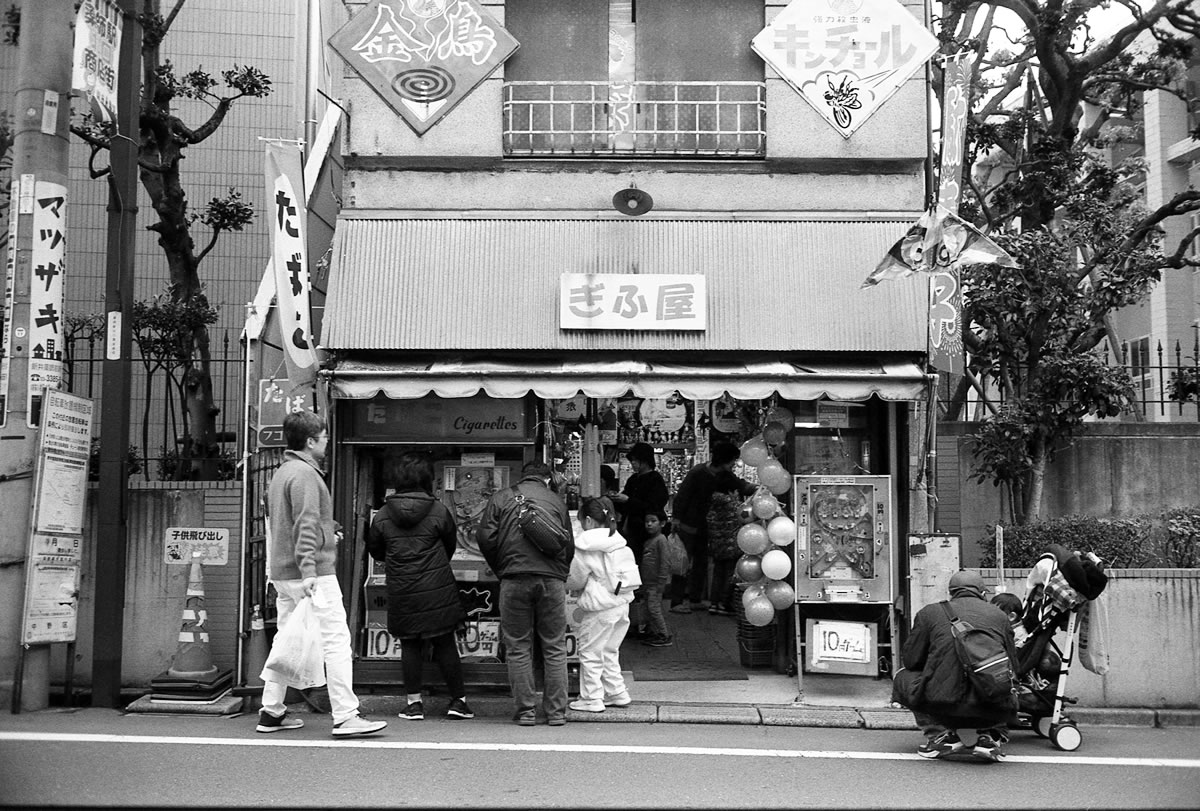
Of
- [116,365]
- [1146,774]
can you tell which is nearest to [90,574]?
[116,365]

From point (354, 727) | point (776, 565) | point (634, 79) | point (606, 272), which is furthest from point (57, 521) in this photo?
point (634, 79)

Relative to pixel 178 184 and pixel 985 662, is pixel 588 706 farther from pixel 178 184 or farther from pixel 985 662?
pixel 178 184

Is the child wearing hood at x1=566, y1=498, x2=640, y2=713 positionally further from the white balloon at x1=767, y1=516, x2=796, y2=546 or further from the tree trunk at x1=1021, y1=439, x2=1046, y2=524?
the tree trunk at x1=1021, y1=439, x2=1046, y2=524

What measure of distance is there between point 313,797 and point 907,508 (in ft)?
19.1

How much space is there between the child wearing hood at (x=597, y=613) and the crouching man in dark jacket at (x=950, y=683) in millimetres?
2257

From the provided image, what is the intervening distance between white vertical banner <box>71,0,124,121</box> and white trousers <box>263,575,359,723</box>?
411 cm

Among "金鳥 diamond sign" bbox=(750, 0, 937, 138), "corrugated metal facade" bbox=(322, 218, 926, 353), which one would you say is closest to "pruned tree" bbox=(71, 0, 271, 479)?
"corrugated metal facade" bbox=(322, 218, 926, 353)

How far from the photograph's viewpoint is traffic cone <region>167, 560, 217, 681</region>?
8.53 m

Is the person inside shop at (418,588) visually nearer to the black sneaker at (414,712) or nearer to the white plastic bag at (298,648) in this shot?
the black sneaker at (414,712)

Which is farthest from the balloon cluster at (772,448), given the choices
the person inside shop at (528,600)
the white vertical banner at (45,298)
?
the white vertical banner at (45,298)

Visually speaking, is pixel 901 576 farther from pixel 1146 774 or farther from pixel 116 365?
pixel 116 365

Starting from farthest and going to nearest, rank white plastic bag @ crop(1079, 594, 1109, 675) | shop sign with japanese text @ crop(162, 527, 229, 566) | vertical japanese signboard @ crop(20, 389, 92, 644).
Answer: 1. shop sign with japanese text @ crop(162, 527, 229, 566)
2. vertical japanese signboard @ crop(20, 389, 92, 644)
3. white plastic bag @ crop(1079, 594, 1109, 675)

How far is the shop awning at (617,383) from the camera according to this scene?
30.0 feet

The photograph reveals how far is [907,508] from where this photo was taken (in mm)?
9680
